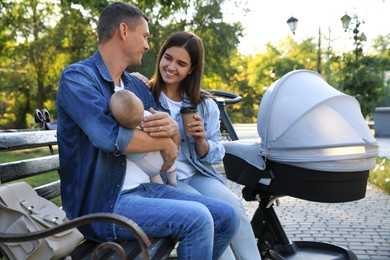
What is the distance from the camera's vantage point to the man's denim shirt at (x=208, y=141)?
337cm

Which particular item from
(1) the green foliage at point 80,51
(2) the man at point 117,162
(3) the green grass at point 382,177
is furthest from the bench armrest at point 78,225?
(1) the green foliage at point 80,51

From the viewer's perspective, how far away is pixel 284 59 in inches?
1909

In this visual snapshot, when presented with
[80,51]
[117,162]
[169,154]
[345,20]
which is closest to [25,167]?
[117,162]

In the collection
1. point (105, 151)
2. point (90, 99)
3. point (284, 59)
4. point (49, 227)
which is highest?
point (90, 99)

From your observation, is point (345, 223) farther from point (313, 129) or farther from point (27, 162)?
point (27, 162)

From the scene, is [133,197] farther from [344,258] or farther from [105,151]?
[344,258]

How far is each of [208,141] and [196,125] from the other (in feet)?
1.13

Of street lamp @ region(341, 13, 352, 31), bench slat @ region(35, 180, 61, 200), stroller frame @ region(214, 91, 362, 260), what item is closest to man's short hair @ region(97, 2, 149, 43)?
bench slat @ region(35, 180, 61, 200)

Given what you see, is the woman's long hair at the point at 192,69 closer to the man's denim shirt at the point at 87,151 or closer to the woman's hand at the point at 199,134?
the woman's hand at the point at 199,134

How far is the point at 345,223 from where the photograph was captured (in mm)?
6191

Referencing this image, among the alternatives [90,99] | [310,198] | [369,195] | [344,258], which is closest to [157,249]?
[90,99]

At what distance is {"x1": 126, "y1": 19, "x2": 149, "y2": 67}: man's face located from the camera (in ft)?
9.06

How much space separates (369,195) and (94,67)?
6650 millimetres

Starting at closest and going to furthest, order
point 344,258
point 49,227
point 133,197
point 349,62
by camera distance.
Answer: point 49,227, point 133,197, point 344,258, point 349,62
